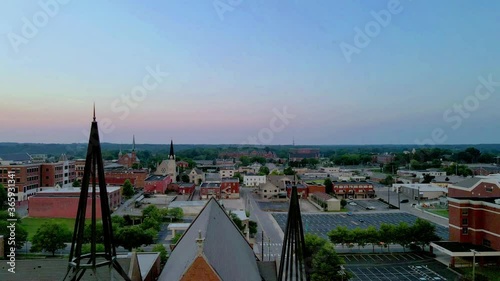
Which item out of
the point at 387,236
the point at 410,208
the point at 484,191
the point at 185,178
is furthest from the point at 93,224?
the point at 185,178

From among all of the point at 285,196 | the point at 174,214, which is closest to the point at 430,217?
the point at 285,196

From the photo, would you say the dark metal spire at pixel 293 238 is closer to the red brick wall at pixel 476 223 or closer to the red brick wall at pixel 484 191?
the red brick wall at pixel 476 223

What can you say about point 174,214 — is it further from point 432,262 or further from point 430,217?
point 430,217

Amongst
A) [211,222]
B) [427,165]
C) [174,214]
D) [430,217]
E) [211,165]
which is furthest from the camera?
[211,165]

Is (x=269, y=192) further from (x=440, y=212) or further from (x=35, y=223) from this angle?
(x=35, y=223)

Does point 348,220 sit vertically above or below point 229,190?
below

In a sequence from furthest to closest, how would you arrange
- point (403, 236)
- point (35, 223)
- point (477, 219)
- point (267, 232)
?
1. point (35, 223)
2. point (267, 232)
3. point (403, 236)
4. point (477, 219)
